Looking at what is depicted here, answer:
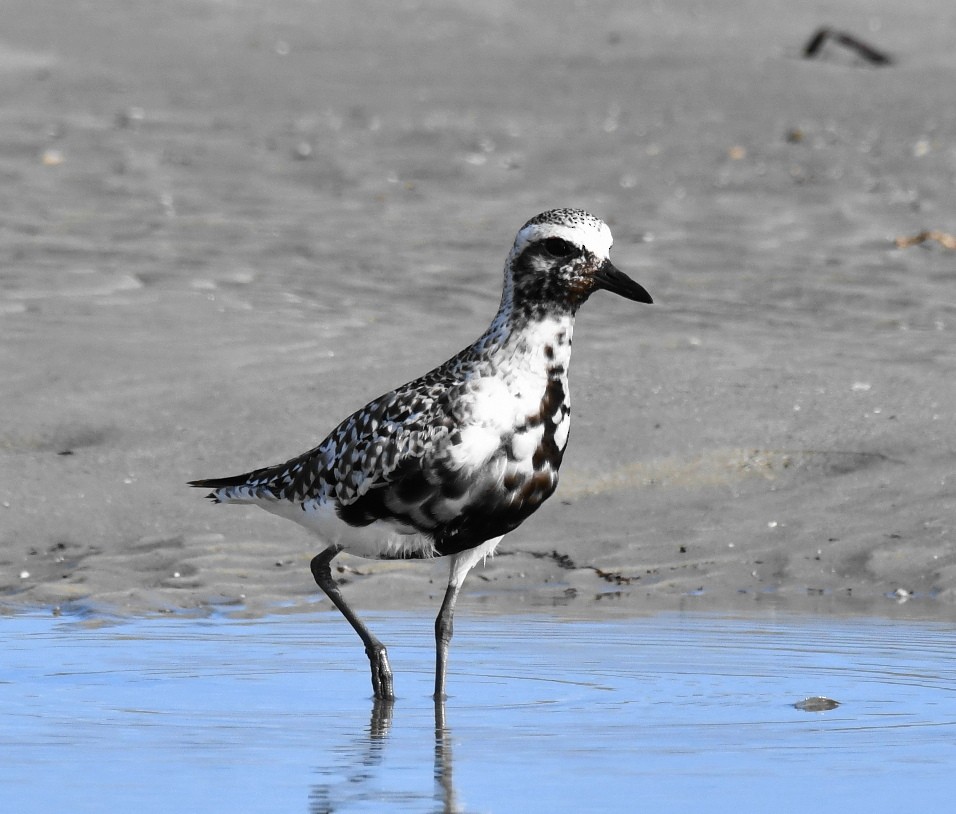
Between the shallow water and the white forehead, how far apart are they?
1.63 meters

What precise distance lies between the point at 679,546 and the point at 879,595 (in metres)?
1.05

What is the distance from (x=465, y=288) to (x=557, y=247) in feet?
21.3

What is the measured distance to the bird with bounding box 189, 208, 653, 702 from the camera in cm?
646

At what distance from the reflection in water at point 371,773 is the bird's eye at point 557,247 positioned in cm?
168

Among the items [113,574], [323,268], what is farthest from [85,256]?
[113,574]

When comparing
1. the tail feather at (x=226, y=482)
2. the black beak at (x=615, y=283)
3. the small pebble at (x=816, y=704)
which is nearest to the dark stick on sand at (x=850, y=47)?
the tail feather at (x=226, y=482)

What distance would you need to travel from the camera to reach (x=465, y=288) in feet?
43.0

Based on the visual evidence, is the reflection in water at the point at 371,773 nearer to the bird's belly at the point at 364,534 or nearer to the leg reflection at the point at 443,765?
the leg reflection at the point at 443,765

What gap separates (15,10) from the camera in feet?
70.8

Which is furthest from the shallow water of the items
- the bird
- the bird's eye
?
the bird's eye

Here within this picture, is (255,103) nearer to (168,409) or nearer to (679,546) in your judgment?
(168,409)

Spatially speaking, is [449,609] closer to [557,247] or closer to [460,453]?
[460,453]

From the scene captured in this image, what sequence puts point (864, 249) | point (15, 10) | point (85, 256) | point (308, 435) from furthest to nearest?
point (15, 10) → point (864, 249) → point (85, 256) → point (308, 435)

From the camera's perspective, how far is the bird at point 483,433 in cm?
646
